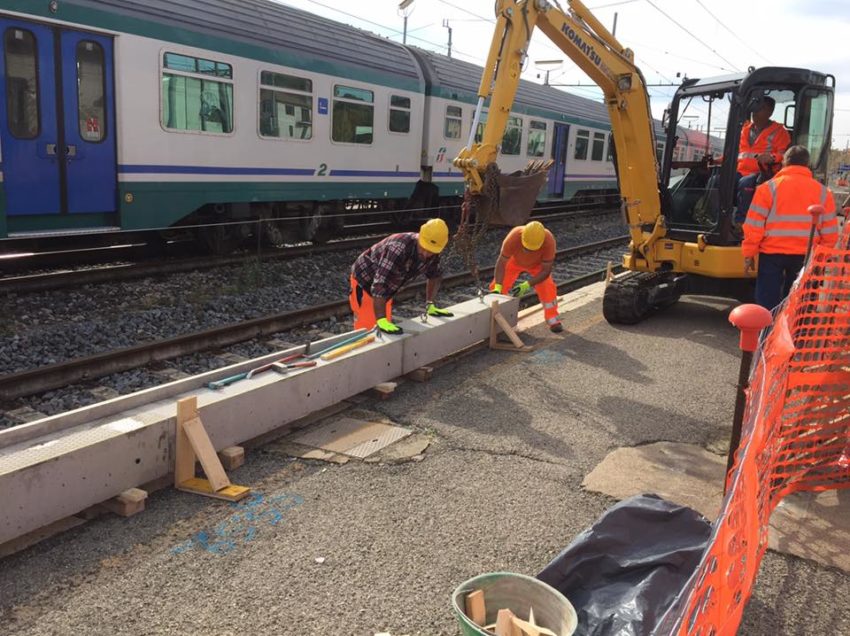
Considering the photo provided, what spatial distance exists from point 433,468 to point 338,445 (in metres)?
0.70

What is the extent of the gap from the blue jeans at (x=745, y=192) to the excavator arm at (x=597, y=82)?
0.89 m

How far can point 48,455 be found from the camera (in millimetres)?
3459

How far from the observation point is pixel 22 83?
812cm

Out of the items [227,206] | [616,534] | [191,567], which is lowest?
[191,567]

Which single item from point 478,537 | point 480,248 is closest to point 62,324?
point 478,537

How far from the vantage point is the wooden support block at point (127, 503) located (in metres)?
3.73

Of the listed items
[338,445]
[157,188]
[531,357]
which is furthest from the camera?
[157,188]

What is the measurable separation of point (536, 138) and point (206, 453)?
16.5 meters

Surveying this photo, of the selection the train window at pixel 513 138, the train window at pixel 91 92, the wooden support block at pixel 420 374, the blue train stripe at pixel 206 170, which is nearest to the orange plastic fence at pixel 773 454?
the wooden support block at pixel 420 374

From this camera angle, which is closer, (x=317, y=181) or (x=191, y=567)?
(x=191, y=567)

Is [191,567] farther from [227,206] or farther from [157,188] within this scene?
[227,206]

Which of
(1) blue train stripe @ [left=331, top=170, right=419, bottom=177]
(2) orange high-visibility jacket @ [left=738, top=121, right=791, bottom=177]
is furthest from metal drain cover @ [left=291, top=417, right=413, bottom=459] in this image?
(1) blue train stripe @ [left=331, top=170, right=419, bottom=177]

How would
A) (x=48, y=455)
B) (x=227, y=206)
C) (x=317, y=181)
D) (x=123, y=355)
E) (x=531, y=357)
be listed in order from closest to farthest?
1. (x=48, y=455)
2. (x=123, y=355)
3. (x=531, y=357)
4. (x=227, y=206)
5. (x=317, y=181)

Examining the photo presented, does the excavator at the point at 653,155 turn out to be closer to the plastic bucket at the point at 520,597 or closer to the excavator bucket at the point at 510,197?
the excavator bucket at the point at 510,197
